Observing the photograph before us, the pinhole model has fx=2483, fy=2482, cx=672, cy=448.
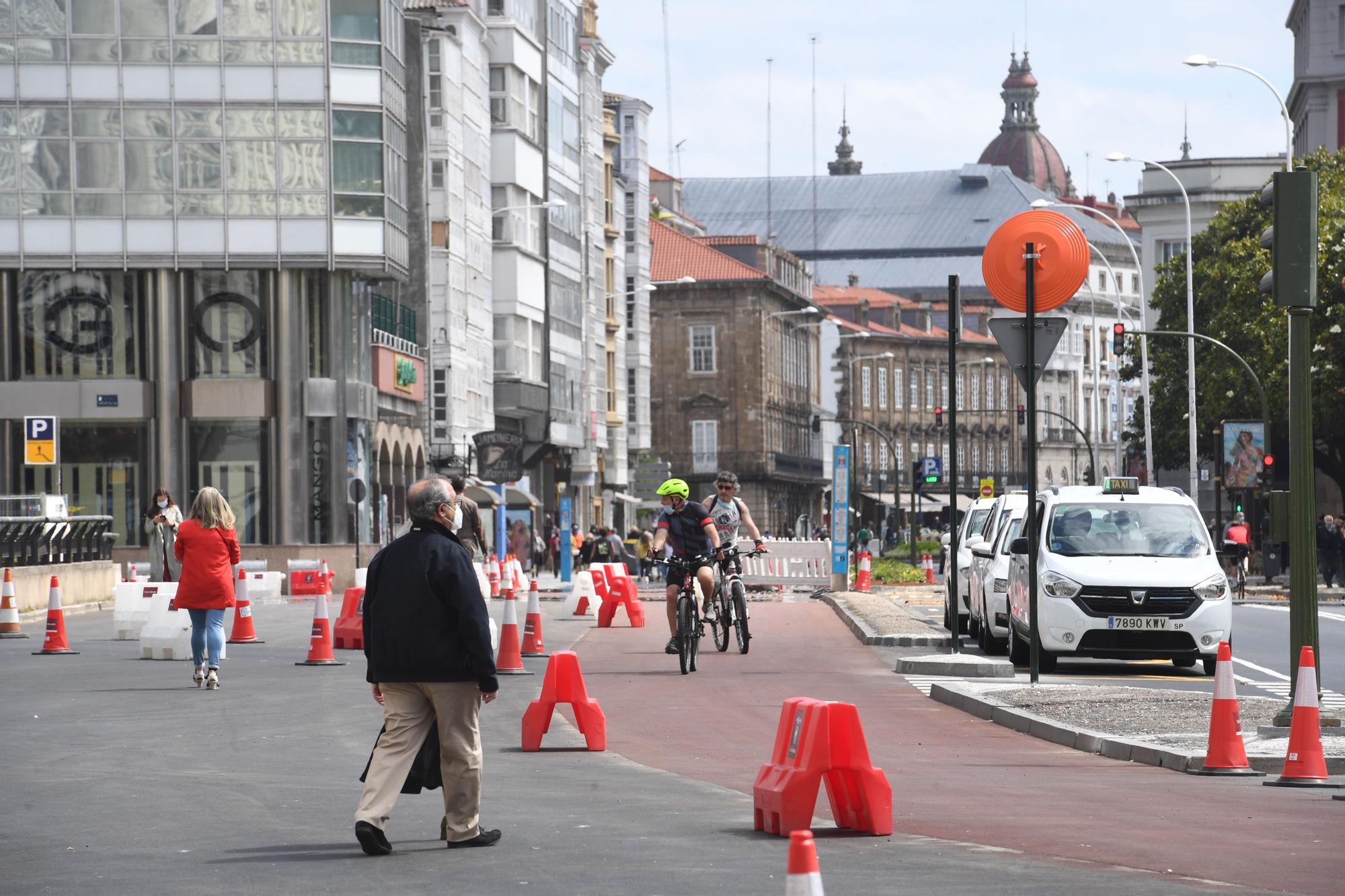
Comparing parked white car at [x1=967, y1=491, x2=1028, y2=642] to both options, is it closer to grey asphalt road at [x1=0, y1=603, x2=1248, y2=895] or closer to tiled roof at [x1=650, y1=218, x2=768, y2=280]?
grey asphalt road at [x1=0, y1=603, x2=1248, y2=895]

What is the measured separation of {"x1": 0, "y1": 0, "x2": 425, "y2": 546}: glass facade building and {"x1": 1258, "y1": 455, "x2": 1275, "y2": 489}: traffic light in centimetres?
1946

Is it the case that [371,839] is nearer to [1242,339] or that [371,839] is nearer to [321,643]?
[321,643]

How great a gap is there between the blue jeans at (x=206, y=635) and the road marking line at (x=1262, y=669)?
924 cm

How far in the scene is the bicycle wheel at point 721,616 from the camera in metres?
25.2

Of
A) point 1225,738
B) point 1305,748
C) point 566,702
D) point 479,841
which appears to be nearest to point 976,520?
point 566,702

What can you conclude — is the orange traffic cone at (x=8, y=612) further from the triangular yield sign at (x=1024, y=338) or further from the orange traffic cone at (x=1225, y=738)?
the orange traffic cone at (x=1225, y=738)

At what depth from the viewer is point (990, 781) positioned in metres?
13.2

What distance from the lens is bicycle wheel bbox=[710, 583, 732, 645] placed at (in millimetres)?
25203

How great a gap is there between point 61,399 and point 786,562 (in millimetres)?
16570

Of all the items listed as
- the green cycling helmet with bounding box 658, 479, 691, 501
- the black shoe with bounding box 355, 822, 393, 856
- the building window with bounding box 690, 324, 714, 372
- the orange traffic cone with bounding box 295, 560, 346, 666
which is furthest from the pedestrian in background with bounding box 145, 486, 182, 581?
the building window with bounding box 690, 324, 714, 372

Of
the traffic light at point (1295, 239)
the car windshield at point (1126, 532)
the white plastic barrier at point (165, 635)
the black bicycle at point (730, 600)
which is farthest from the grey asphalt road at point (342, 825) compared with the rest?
the car windshield at point (1126, 532)

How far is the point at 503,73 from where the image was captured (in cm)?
7562

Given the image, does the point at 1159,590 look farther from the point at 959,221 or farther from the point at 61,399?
the point at 959,221

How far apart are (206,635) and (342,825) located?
9.95 meters
